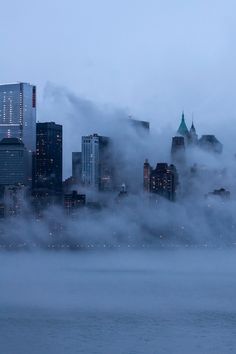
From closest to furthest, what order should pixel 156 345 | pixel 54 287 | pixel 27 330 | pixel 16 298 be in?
pixel 156 345
pixel 27 330
pixel 16 298
pixel 54 287

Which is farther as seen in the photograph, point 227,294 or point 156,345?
point 227,294

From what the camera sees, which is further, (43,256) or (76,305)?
(43,256)

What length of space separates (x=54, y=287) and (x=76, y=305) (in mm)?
8594

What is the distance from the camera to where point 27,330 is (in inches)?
968

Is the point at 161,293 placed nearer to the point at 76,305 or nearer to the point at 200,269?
the point at 76,305

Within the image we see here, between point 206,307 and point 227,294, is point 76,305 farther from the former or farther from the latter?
point 227,294

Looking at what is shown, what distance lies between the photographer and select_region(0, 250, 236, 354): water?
22.3 meters

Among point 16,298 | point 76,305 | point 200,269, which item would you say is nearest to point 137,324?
point 76,305

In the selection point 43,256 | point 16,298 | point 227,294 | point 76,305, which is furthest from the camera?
point 43,256

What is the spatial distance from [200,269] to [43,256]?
2027 centimetres

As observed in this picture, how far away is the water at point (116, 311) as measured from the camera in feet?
73.3

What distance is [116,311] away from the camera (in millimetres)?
29484

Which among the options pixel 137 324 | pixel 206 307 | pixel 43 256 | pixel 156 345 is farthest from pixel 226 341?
pixel 43 256

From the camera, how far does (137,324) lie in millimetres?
25938
